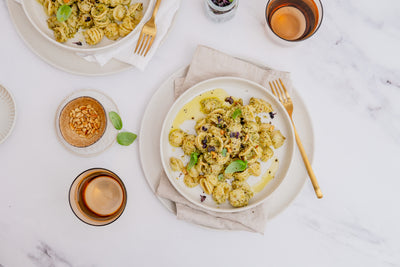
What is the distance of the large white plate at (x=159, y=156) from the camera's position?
1826 millimetres

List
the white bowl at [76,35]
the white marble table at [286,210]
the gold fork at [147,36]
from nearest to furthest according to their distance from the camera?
the white bowl at [76,35], the gold fork at [147,36], the white marble table at [286,210]

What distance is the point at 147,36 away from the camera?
182 centimetres

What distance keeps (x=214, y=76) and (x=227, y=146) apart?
1.33 ft

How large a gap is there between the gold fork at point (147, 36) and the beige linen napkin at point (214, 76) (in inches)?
9.6

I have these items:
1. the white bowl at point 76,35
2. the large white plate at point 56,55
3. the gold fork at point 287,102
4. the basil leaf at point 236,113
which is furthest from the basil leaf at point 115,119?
the gold fork at point 287,102

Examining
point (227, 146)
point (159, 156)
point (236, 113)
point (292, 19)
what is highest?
point (292, 19)

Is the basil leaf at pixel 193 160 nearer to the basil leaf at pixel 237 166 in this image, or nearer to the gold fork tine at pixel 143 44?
the basil leaf at pixel 237 166

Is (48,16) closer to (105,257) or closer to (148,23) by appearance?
(148,23)

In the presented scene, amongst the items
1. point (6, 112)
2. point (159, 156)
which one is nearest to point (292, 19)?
point (159, 156)

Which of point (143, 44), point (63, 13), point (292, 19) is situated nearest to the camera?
point (63, 13)

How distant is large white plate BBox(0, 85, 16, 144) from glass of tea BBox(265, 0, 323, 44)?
60.3 inches

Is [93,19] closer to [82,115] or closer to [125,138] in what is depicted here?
[82,115]

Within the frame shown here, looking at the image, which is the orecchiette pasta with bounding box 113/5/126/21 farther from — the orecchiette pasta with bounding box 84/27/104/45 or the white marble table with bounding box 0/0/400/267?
the white marble table with bounding box 0/0/400/267

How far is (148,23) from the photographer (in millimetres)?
1804
